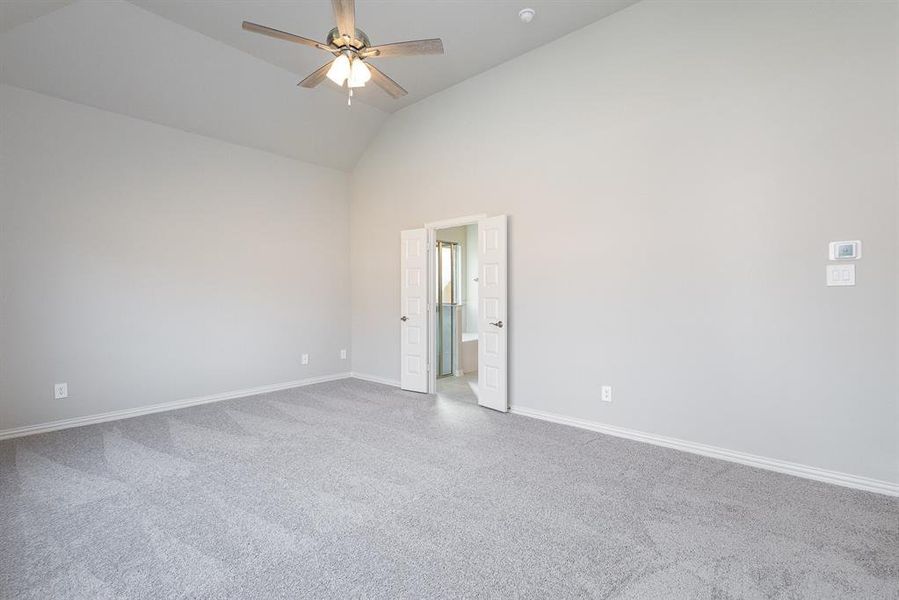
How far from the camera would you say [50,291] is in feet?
12.0

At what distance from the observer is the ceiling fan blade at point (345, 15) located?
222 cm

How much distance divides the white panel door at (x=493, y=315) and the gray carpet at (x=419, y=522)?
2.63 ft

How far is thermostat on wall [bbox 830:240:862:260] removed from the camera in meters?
2.53

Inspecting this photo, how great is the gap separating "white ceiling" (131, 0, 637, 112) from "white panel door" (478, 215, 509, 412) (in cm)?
163

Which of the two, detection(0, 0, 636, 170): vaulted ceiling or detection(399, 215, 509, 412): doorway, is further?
detection(399, 215, 509, 412): doorway

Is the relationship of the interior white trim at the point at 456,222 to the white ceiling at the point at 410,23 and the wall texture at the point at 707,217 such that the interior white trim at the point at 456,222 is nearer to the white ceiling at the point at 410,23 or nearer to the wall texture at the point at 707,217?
the wall texture at the point at 707,217

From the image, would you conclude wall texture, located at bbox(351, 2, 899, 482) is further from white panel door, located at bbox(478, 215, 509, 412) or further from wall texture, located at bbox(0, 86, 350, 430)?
wall texture, located at bbox(0, 86, 350, 430)

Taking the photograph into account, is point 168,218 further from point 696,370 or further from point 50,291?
point 696,370

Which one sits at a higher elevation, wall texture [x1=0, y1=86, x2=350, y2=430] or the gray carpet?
wall texture [x1=0, y1=86, x2=350, y2=430]

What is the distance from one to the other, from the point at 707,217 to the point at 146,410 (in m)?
5.43

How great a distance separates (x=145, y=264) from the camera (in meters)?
4.23

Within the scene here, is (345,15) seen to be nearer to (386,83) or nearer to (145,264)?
(386,83)

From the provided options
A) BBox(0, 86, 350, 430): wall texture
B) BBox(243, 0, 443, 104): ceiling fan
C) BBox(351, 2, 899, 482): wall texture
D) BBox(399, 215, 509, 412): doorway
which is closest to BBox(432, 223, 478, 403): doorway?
BBox(399, 215, 509, 412): doorway

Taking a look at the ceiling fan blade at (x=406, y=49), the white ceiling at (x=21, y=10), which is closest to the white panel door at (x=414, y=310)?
the ceiling fan blade at (x=406, y=49)
